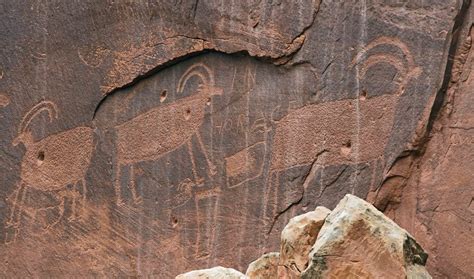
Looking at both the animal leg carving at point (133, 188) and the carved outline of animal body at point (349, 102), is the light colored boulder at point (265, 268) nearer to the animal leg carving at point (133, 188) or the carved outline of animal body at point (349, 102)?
the carved outline of animal body at point (349, 102)

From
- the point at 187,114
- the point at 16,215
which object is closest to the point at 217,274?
the point at 187,114

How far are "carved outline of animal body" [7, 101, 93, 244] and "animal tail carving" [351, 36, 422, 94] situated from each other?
1569 mm

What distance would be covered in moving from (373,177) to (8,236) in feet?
7.05

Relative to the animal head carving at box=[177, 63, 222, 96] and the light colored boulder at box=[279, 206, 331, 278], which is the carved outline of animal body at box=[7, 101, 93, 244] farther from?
the light colored boulder at box=[279, 206, 331, 278]

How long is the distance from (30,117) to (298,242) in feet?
7.74

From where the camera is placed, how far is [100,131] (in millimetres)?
7398

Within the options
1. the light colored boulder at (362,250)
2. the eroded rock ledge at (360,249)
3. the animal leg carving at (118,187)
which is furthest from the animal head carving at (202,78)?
the light colored boulder at (362,250)

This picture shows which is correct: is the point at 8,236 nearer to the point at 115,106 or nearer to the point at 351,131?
the point at 115,106

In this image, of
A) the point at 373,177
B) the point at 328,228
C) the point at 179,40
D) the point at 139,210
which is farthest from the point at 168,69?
the point at 328,228

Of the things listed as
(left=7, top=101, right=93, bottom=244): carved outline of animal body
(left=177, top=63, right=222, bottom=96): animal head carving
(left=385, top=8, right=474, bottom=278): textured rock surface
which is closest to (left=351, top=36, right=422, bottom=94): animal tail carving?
(left=385, top=8, right=474, bottom=278): textured rock surface

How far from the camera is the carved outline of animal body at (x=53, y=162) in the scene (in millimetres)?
7457

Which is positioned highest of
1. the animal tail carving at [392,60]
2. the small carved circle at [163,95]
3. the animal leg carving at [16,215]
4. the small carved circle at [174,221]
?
the animal tail carving at [392,60]

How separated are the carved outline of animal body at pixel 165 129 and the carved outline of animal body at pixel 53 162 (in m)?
0.23

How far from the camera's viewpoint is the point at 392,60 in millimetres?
6504
